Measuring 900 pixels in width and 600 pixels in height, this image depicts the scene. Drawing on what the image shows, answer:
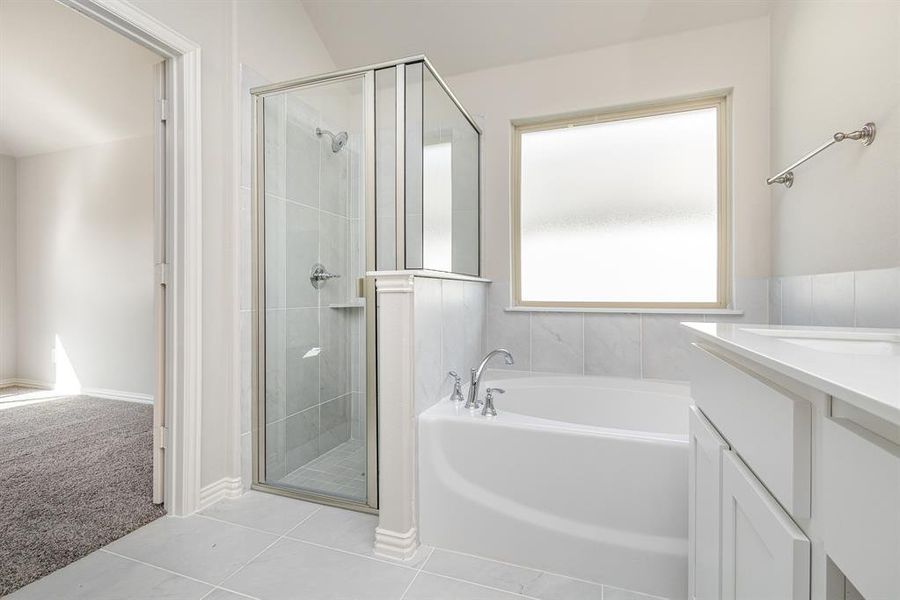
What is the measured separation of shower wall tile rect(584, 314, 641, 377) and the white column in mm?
1227

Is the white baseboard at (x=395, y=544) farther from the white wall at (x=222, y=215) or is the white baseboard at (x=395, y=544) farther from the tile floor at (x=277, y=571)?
the white wall at (x=222, y=215)

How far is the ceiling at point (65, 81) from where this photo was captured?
8.33 ft

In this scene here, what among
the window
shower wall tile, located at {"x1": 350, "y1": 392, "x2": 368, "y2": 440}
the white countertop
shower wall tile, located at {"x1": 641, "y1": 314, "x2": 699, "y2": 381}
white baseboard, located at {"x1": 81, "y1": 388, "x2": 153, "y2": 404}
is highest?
the window

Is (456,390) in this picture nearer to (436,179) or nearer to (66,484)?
(436,179)

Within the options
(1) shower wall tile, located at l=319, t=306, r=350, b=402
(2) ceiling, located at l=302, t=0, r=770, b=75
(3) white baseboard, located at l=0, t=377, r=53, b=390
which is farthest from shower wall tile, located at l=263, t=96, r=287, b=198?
(3) white baseboard, located at l=0, t=377, r=53, b=390

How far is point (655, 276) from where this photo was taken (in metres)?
2.37

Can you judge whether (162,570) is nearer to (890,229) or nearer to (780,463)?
(780,463)

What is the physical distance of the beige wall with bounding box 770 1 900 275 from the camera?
1289 millimetres

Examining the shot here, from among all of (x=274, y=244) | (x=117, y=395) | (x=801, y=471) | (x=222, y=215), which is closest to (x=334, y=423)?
(x=274, y=244)

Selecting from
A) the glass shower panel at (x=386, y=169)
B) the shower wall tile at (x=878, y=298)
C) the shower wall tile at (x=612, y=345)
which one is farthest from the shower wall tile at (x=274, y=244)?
the shower wall tile at (x=878, y=298)

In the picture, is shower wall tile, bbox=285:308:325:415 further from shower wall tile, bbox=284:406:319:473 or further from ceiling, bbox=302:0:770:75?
ceiling, bbox=302:0:770:75

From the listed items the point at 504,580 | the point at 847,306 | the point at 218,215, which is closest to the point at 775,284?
the point at 847,306

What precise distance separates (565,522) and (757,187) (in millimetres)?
1902

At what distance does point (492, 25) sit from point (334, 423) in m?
2.26
